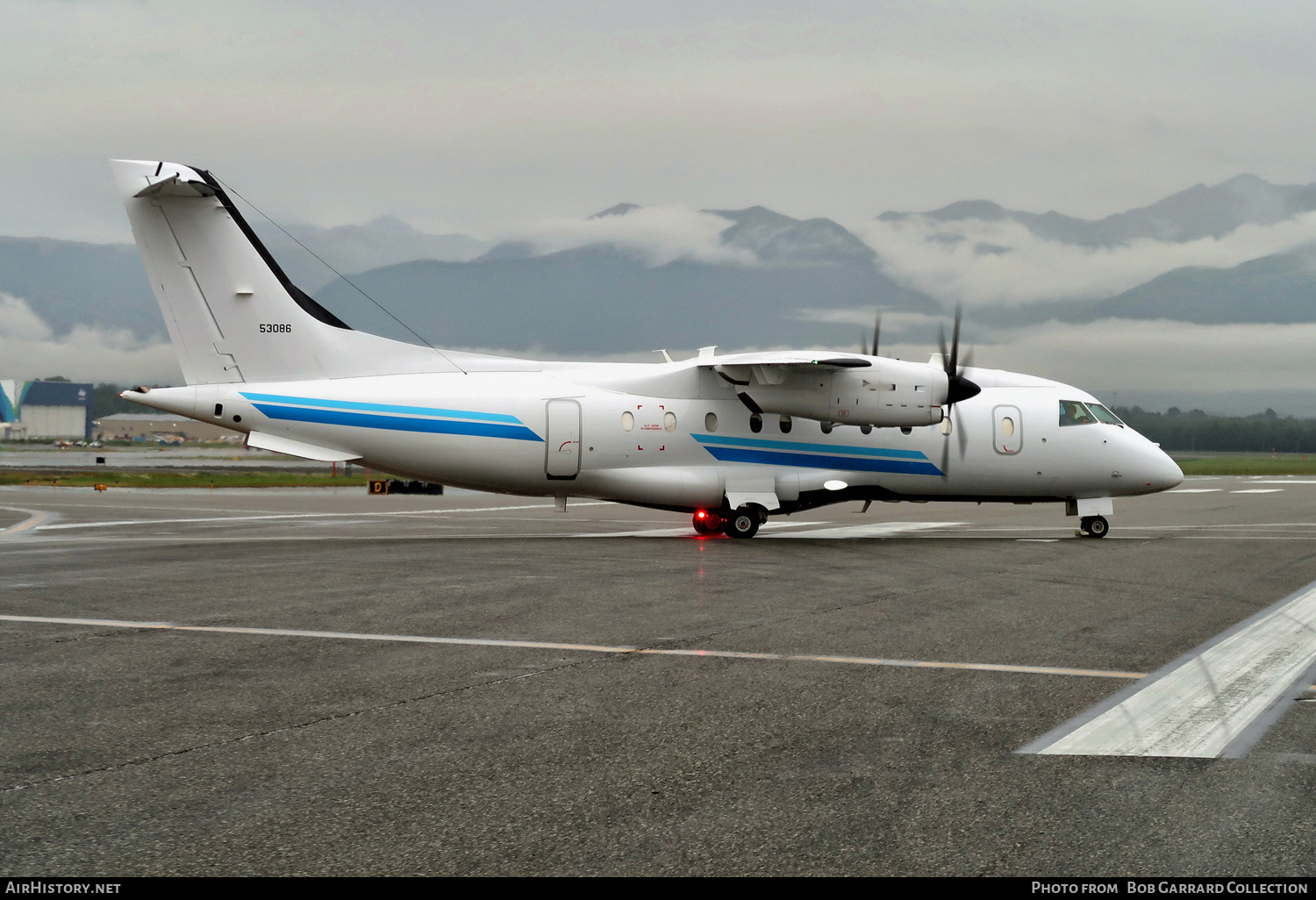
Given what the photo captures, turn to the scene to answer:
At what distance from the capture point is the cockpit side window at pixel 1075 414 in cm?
2508

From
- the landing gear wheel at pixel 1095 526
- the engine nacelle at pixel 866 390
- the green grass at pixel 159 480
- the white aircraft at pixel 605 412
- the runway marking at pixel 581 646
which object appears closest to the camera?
the runway marking at pixel 581 646

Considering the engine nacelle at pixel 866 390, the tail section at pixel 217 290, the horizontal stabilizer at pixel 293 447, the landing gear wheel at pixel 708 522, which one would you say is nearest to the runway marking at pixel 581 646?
the horizontal stabilizer at pixel 293 447

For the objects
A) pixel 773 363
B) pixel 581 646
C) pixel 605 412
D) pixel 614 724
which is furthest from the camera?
pixel 605 412

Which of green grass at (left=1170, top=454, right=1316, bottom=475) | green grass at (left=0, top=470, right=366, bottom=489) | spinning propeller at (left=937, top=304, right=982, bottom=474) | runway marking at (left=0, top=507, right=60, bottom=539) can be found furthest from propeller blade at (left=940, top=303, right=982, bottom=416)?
green grass at (left=1170, top=454, right=1316, bottom=475)

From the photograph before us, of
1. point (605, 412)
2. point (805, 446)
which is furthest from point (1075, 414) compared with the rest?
point (605, 412)

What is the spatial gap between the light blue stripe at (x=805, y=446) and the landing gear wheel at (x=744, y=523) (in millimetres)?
1542

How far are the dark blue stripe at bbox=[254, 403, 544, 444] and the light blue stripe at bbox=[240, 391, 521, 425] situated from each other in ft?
0.37

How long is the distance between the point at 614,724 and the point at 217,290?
58.2 ft

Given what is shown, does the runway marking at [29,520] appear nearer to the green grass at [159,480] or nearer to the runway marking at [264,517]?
the runway marking at [264,517]

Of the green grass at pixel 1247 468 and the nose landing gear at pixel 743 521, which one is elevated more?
the green grass at pixel 1247 468

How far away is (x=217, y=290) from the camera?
21375 millimetres

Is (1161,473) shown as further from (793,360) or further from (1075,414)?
(793,360)
